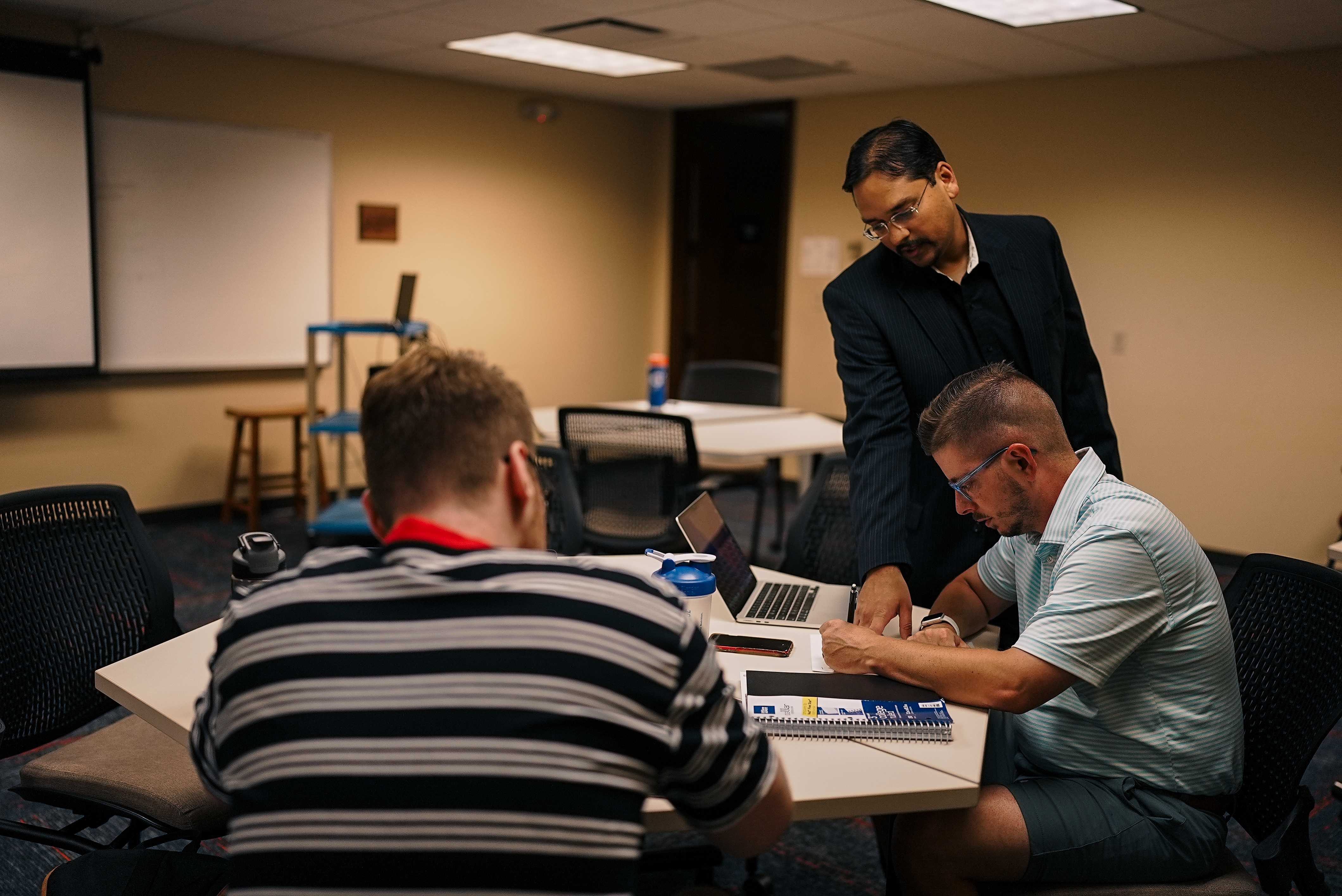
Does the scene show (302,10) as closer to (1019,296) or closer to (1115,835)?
(1019,296)

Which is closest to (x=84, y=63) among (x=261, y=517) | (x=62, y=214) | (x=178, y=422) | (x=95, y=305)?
(x=62, y=214)

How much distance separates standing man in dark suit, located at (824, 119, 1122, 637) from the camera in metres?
2.16

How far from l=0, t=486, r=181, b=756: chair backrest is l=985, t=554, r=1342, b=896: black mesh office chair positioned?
1.70 m

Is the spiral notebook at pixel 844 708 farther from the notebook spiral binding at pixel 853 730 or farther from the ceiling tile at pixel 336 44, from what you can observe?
the ceiling tile at pixel 336 44

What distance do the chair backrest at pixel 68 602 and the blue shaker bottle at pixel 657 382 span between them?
281 centimetres

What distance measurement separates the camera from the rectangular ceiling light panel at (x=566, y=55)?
5.46 metres

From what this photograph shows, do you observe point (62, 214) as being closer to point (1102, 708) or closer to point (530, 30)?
point (530, 30)

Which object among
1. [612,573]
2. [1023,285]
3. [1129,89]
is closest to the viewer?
[612,573]

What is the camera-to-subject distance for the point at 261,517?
19.9 ft

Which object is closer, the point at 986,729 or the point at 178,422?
the point at 986,729

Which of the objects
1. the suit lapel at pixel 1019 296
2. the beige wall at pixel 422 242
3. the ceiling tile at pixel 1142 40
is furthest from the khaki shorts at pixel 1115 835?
the beige wall at pixel 422 242

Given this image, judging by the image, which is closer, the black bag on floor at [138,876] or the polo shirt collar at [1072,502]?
the black bag on floor at [138,876]

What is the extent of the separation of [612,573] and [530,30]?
15.2 feet

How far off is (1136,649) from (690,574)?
712 mm
